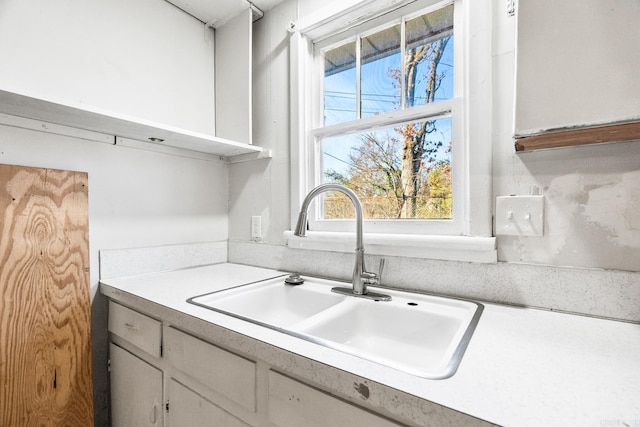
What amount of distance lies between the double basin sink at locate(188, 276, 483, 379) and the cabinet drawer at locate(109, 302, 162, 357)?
0.60ft

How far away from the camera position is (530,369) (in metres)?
0.56

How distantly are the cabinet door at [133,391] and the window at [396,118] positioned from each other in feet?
2.94

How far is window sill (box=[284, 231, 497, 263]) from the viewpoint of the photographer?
3.23 feet

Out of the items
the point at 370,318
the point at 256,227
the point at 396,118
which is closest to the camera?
the point at 370,318

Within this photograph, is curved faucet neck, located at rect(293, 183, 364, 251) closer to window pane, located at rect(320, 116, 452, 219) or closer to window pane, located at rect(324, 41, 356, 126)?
window pane, located at rect(320, 116, 452, 219)

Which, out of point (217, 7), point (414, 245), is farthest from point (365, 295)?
point (217, 7)

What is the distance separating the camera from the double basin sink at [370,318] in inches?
34.3

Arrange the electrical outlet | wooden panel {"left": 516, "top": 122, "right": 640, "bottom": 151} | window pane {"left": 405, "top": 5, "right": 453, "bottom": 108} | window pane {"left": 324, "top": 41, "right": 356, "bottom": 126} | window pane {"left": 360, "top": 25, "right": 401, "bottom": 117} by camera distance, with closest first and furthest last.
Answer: wooden panel {"left": 516, "top": 122, "right": 640, "bottom": 151}
window pane {"left": 405, "top": 5, "right": 453, "bottom": 108}
window pane {"left": 360, "top": 25, "right": 401, "bottom": 117}
window pane {"left": 324, "top": 41, "right": 356, "bottom": 126}
the electrical outlet

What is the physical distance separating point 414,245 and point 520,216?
35 cm

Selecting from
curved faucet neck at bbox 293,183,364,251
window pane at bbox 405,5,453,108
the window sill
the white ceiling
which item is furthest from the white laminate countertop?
the white ceiling

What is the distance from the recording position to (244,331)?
0.76 meters

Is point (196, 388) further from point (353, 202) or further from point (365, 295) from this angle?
point (353, 202)

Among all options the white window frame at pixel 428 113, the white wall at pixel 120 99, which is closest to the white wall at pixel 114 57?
the white wall at pixel 120 99

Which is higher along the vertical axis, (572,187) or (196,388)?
(572,187)
